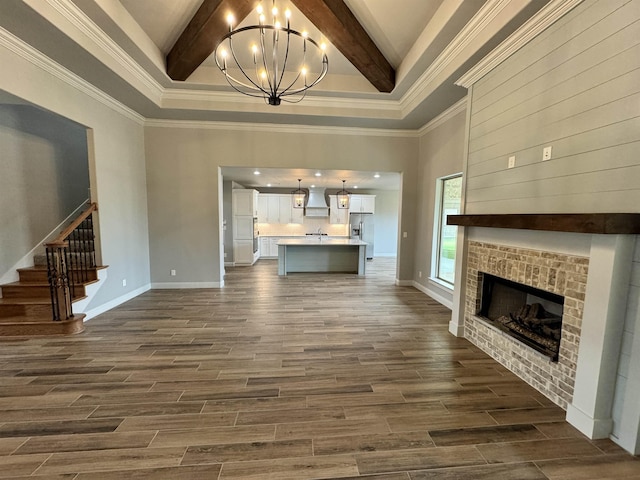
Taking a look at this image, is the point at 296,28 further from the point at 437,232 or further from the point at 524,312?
the point at 524,312

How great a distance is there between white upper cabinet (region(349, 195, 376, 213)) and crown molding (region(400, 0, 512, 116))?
17.1ft

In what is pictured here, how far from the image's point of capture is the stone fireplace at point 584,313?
5.63ft

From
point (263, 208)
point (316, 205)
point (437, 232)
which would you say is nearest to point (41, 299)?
point (437, 232)

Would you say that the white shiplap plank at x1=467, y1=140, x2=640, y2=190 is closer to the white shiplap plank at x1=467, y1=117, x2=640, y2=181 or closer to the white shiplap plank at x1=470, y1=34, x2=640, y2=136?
the white shiplap plank at x1=467, y1=117, x2=640, y2=181

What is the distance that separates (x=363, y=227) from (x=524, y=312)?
6.91m

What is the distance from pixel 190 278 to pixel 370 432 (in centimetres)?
469

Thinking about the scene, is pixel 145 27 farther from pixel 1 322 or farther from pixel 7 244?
pixel 1 322

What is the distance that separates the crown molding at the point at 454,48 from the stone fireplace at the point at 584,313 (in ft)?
6.27

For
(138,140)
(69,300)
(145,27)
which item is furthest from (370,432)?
(138,140)

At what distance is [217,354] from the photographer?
2855 mm

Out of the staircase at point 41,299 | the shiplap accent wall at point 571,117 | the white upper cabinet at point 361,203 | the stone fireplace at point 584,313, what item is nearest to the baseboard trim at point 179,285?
the staircase at point 41,299

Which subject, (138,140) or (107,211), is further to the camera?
(138,140)

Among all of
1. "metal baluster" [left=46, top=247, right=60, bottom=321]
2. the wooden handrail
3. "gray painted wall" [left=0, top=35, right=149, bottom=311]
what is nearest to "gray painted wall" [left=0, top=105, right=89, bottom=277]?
"gray painted wall" [left=0, top=35, right=149, bottom=311]

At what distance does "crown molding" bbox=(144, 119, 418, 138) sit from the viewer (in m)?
5.07
